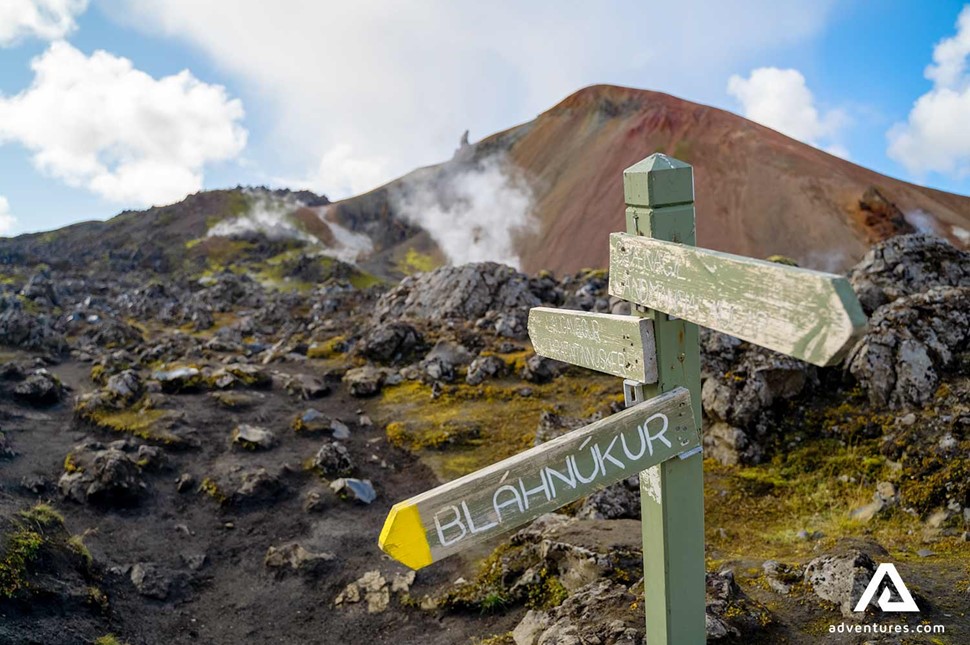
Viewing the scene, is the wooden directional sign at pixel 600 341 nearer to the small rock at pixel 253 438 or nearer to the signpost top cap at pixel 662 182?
the signpost top cap at pixel 662 182

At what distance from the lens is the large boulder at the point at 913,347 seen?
10398 millimetres

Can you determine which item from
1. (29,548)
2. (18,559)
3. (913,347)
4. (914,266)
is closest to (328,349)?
(29,548)

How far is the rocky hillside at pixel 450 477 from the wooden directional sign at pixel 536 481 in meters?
2.84

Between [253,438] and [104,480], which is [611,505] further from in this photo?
[104,480]

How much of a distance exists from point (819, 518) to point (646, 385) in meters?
7.38

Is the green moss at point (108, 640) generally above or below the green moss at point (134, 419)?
below

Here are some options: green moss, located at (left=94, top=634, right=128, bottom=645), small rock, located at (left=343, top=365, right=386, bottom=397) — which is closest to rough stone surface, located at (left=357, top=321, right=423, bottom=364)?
small rock, located at (left=343, top=365, right=386, bottom=397)

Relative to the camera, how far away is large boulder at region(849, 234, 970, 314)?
14594 mm

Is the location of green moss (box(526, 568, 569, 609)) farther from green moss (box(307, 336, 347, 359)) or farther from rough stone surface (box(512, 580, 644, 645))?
green moss (box(307, 336, 347, 359))

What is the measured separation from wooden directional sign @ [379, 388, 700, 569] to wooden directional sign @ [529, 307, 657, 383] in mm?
245

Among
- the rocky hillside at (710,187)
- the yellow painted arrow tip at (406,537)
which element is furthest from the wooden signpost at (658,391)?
the rocky hillside at (710,187)

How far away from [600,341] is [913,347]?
9674 mm

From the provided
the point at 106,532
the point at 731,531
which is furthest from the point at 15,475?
the point at 731,531

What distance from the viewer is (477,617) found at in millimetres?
7992
